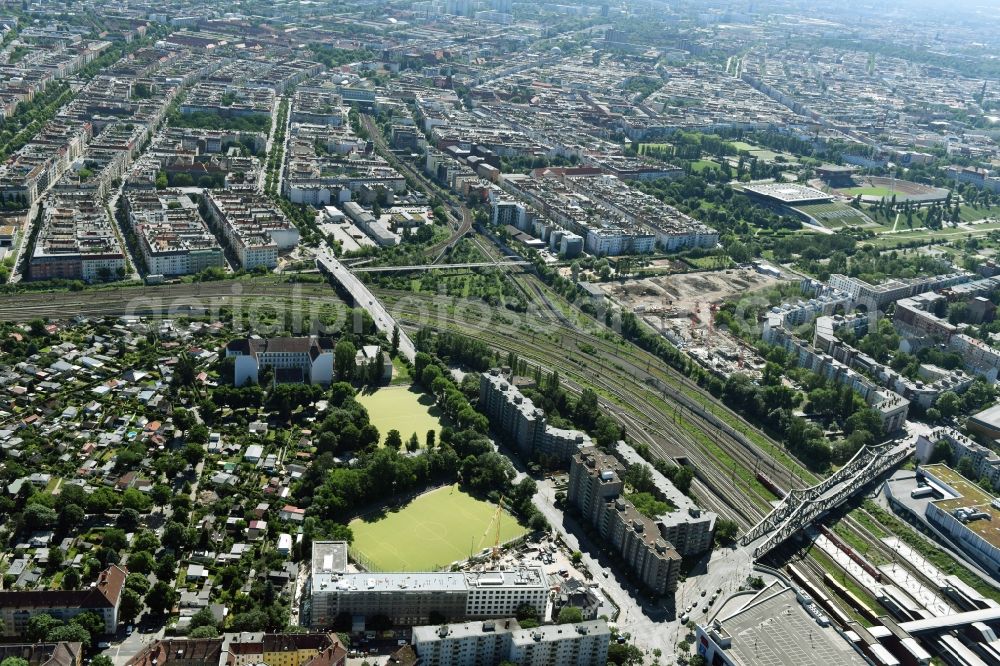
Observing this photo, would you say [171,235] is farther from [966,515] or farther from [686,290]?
[966,515]

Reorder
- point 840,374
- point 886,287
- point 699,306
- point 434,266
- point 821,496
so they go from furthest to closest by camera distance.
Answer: point 886,287 < point 434,266 < point 699,306 < point 840,374 < point 821,496

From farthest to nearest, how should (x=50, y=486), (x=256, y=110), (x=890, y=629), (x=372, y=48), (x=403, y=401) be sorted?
(x=372, y=48), (x=256, y=110), (x=403, y=401), (x=50, y=486), (x=890, y=629)

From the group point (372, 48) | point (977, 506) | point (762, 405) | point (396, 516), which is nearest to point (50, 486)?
point (396, 516)

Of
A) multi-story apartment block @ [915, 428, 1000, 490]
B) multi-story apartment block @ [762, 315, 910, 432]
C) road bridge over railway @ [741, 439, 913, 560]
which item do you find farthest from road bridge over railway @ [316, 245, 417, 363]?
multi-story apartment block @ [915, 428, 1000, 490]

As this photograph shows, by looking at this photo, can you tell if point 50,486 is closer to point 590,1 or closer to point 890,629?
point 890,629

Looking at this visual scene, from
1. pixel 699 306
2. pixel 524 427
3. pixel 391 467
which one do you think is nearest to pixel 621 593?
pixel 524 427

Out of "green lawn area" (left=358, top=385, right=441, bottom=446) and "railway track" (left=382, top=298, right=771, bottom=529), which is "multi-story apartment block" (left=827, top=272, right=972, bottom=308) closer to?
"railway track" (left=382, top=298, right=771, bottom=529)
